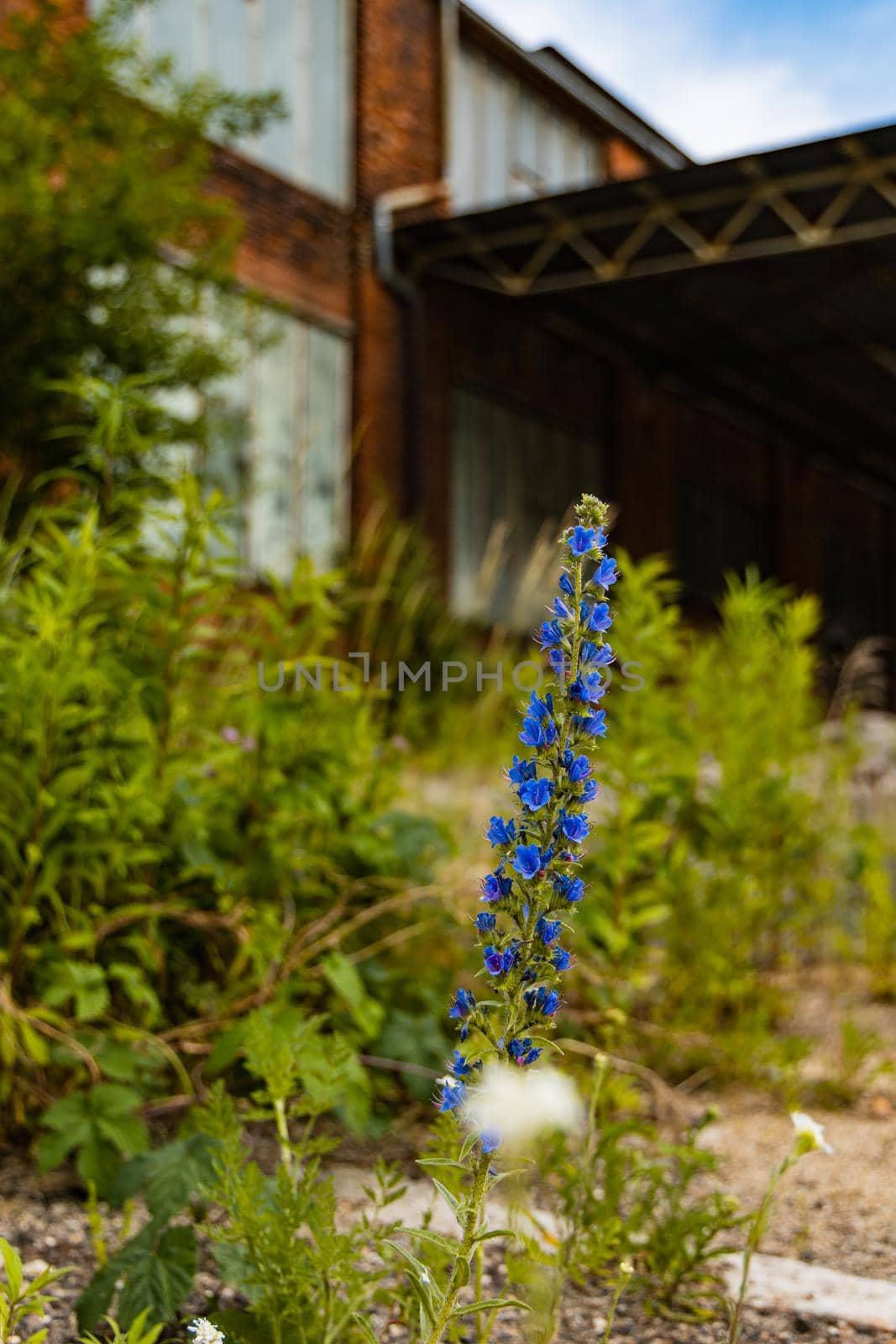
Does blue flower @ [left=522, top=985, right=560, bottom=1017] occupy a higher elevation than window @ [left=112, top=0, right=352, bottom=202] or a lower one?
lower

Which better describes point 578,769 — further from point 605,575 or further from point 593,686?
point 605,575

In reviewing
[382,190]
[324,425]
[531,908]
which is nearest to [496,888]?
[531,908]

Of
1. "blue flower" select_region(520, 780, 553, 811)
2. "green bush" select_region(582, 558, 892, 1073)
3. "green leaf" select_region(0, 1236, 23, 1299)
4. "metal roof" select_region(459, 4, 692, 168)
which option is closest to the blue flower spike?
"blue flower" select_region(520, 780, 553, 811)

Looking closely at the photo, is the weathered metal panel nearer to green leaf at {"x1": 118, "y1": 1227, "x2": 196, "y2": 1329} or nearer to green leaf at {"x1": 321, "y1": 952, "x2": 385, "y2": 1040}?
green leaf at {"x1": 321, "y1": 952, "x2": 385, "y2": 1040}

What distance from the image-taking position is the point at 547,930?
4.37ft

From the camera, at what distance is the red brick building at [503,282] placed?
10930 mm

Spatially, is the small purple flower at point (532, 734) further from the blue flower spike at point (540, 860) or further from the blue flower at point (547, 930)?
the blue flower at point (547, 930)

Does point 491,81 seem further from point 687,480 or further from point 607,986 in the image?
point 607,986

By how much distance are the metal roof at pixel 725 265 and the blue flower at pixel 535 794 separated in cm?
965

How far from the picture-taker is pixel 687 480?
16.5 metres

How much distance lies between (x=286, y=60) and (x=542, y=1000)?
38.1 ft

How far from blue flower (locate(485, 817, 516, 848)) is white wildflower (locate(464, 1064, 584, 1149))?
0.70ft

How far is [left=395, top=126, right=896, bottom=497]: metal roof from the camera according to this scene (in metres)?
10.6

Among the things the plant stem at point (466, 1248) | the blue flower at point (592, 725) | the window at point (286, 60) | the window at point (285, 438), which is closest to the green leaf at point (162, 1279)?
the plant stem at point (466, 1248)
